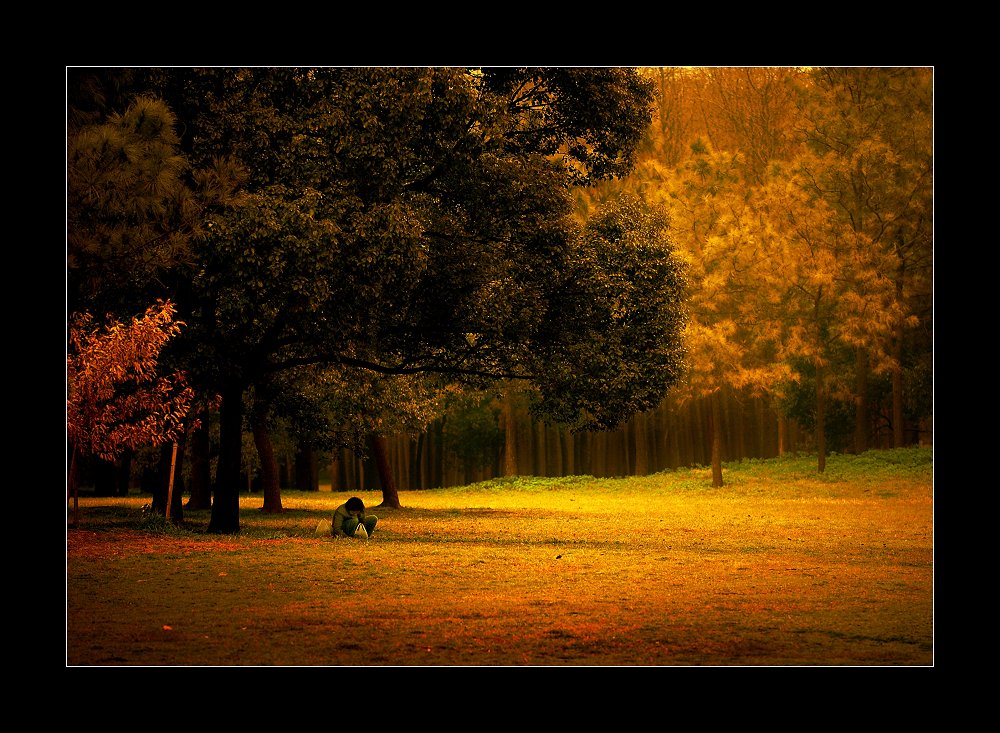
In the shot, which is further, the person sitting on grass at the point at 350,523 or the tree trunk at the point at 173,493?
the tree trunk at the point at 173,493

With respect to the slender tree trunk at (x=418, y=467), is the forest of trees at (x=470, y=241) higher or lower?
higher

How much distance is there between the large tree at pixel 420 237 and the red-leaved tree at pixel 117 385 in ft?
4.11

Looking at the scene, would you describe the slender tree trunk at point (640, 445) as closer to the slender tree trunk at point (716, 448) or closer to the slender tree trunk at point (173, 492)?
the slender tree trunk at point (716, 448)

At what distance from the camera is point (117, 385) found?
18391 millimetres

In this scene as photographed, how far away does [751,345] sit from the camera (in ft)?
122

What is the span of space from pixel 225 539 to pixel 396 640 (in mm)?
11054

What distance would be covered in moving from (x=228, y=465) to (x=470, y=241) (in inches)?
269

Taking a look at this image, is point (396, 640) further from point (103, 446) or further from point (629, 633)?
point (103, 446)

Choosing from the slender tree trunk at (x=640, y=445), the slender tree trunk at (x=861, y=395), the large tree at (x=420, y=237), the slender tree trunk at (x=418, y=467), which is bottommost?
the slender tree trunk at (x=418, y=467)

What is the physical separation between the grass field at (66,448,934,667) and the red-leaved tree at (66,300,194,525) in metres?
1.98


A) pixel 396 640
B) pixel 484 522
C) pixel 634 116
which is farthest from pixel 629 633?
pixel 484 522

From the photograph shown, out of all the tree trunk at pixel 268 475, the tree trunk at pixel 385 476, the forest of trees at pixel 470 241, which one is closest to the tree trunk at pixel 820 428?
the forest of trees at pixel 470 241

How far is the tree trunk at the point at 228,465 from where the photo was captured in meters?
21.4

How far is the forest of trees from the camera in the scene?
1662 cm
